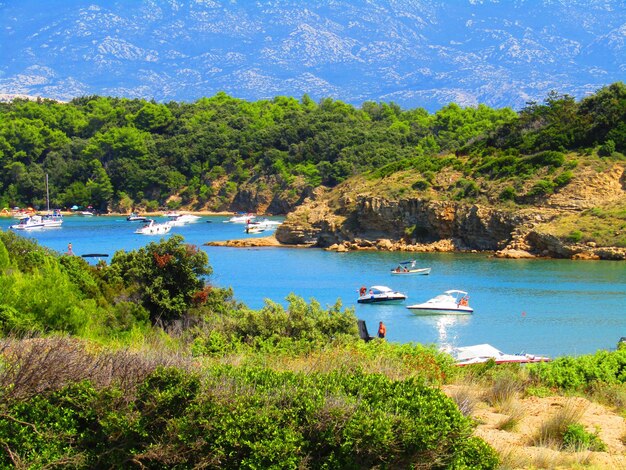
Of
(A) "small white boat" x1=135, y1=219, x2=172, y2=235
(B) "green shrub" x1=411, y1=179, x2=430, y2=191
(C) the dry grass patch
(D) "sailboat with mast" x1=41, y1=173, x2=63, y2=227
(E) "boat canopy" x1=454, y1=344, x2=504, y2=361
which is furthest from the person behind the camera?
(D) "sailboat with mast" x1=41, y1=173, x2=63, y2=227

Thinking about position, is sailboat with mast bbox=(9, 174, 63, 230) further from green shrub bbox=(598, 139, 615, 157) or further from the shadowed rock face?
green shrub bbox=(598, 139, 615, 157)

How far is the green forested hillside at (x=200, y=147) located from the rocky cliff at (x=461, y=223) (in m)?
29.4

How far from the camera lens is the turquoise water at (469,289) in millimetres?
32531

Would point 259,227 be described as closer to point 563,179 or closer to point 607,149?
point 563,179

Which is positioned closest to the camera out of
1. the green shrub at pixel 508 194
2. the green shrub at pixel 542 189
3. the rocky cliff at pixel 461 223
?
the rocky cliff at pixel 461 223

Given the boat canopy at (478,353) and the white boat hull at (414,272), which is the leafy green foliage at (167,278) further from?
the white boat hull at (414,272)

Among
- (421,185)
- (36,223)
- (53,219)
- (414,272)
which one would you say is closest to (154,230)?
(36,223)

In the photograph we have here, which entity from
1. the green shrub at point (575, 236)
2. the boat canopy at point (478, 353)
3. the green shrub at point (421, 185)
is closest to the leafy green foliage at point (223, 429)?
the boat canopy at point (478, 353)

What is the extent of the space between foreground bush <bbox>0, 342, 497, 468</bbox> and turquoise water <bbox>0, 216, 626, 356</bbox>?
67.4ft

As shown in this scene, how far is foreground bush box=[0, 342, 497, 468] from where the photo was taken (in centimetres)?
762

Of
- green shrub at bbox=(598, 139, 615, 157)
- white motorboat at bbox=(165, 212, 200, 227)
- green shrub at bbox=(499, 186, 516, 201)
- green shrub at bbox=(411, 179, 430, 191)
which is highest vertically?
green shrub at bbox=(598, 139, 615, 157)

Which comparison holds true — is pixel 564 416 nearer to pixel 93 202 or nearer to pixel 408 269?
pixel 408 269

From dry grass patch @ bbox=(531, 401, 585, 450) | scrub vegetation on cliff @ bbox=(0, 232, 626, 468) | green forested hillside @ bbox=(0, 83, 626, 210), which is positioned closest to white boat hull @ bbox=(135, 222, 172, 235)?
green forested hillside @ bbox=(0, 83, 626, 210)

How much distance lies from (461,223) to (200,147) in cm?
5803
